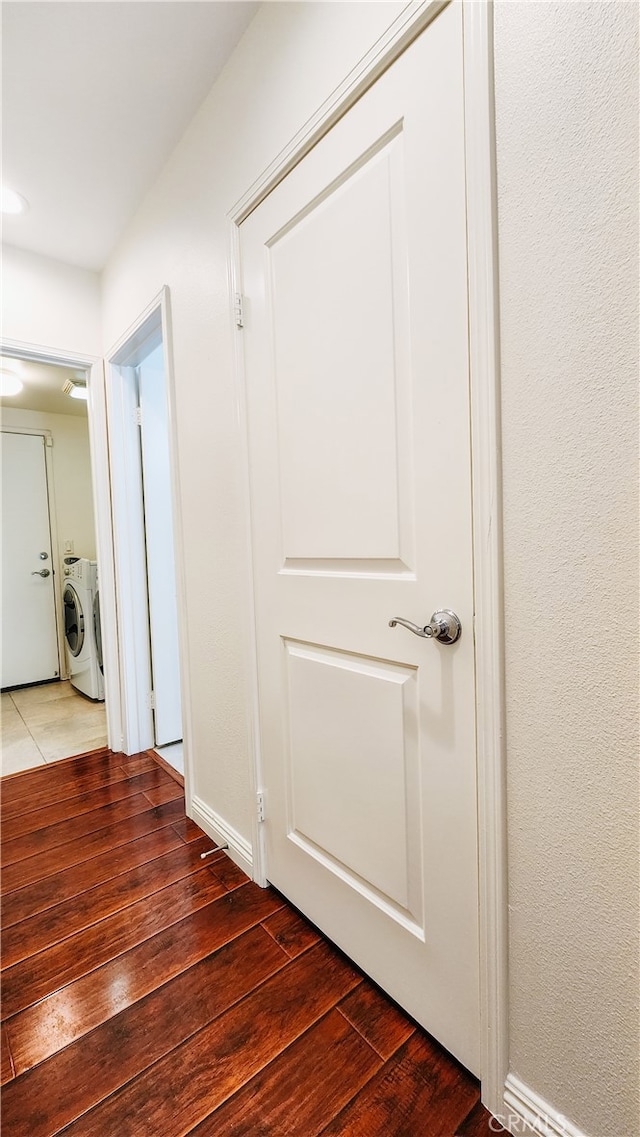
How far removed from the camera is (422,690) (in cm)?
93

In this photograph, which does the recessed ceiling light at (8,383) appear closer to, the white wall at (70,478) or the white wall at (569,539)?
the white wall at (70,478)

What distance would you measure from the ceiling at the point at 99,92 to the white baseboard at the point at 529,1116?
250 cm

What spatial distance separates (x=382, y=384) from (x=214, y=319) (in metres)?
0.84

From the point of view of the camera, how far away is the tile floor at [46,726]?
2.54 metres

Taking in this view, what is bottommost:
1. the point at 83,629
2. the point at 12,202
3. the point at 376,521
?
the point at 83,629

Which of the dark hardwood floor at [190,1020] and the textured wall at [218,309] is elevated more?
the textured wall at [218,309]

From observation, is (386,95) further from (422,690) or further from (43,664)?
(43,664)

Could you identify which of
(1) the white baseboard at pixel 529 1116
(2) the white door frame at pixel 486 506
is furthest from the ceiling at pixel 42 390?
(1) the white baseboard at pixel 529 1116

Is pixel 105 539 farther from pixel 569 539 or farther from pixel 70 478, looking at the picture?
pixel 569 539

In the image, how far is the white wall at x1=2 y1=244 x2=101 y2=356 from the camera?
7.16ft

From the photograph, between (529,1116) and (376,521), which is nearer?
(529,1116)

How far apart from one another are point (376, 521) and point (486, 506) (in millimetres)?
270

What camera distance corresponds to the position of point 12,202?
6.27 feet

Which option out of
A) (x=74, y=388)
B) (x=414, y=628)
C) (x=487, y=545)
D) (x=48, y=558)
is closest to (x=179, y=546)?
(x=414, y=628)
